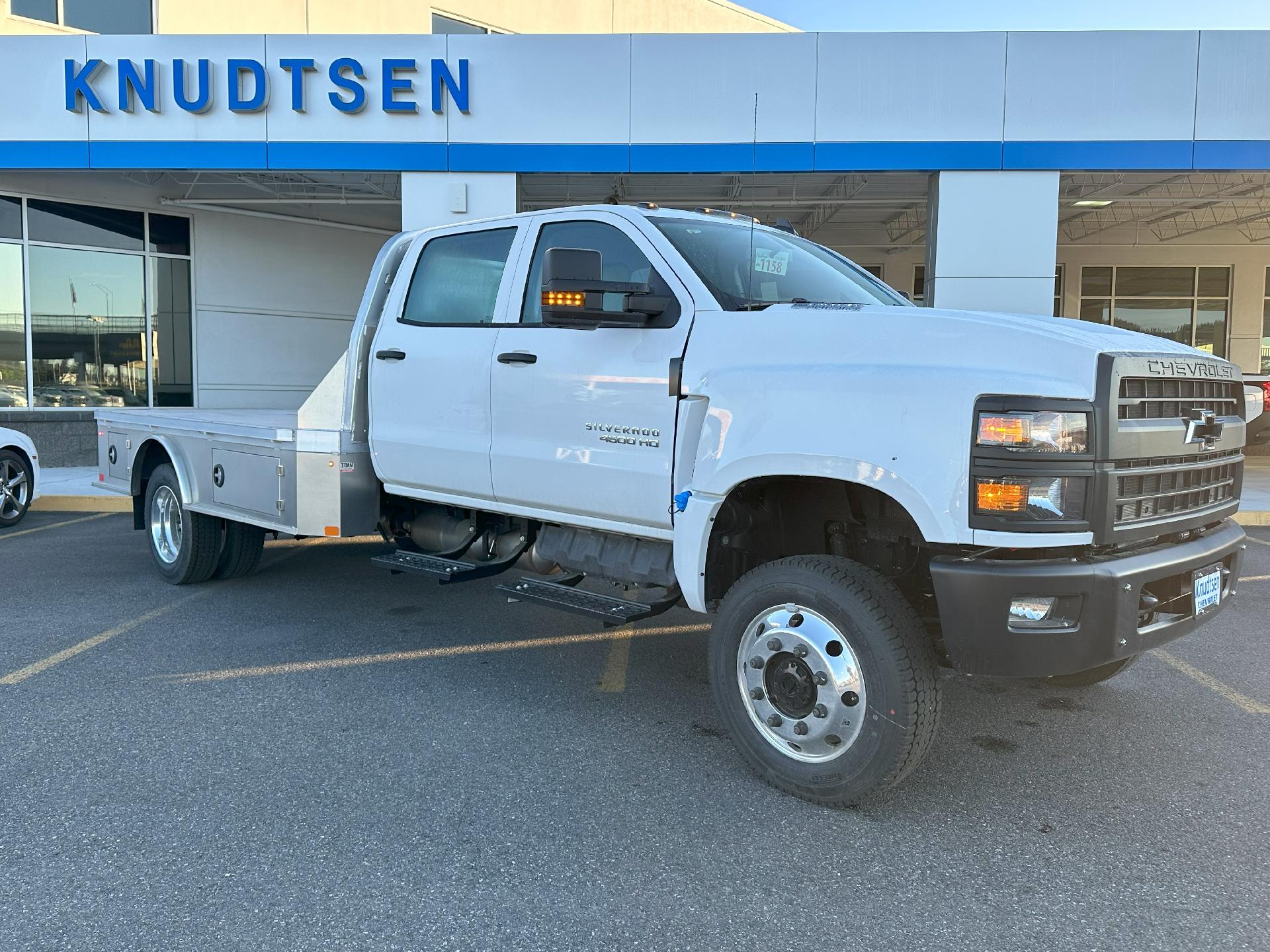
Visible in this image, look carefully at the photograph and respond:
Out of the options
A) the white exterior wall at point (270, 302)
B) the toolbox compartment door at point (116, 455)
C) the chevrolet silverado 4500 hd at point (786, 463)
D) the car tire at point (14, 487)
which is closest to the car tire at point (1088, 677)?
the chevrolet silverado 4500 hd at point (786, 463)

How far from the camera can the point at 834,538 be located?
13.4 feet

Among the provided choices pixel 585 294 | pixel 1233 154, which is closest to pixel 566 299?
A: pixel 585 294

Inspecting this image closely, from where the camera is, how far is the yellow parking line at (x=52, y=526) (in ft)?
30.6

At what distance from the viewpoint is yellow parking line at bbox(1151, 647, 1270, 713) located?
4648mm

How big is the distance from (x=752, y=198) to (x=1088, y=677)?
1296 cm

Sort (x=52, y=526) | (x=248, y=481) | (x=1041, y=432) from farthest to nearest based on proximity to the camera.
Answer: (x=52, y=526) < (x=248, y=481) < (x=1041, y=432)

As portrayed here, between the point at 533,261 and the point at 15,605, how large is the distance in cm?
428

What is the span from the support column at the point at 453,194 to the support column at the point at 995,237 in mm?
5560

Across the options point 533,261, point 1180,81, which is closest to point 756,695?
point 533,261

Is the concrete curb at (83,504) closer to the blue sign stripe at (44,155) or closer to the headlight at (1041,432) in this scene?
the blue sign stripe at (44,155)

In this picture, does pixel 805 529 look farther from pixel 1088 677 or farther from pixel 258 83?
pixel 258 83

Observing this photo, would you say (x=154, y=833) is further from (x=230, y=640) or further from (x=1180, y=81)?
(x=1180, y=81)

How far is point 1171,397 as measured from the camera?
11.4 feet

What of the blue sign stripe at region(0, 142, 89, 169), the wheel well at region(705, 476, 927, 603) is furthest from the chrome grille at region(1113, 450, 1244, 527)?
the blue sign stripe at region(0, 142, 89, 169)
